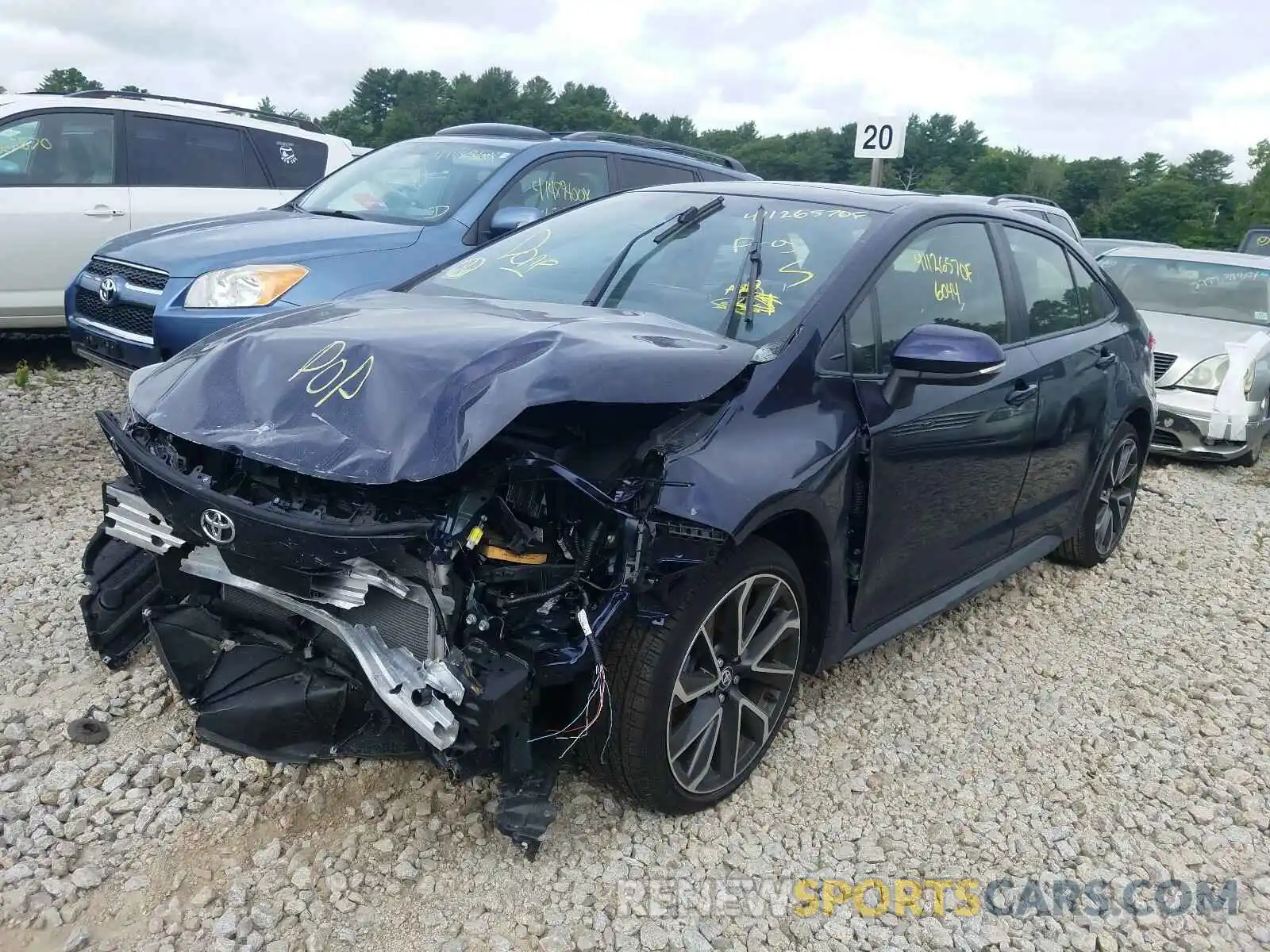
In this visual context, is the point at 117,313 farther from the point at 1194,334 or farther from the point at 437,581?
the point at 1194,334

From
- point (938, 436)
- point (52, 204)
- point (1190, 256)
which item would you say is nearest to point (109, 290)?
point (52, 204)

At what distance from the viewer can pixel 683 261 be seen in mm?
3332

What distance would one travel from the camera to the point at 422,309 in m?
2.96

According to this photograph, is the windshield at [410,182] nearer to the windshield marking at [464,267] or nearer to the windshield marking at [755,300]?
the windshield marking at [464,267]

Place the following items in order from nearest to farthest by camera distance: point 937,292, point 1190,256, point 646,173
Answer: point 937,292
point 646,173
point 1190,256

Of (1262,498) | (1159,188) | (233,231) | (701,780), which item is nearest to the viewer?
(701,780)

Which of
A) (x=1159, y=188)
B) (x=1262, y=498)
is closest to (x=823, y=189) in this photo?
(x=1262, y=498)

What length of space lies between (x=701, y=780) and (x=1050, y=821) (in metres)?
1.07

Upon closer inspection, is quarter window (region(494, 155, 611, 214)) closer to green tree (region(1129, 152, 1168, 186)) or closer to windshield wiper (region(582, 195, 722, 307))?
windshield wiper (region(582, 195, 722, 307))

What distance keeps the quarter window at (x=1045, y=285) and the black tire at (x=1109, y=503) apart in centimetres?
70

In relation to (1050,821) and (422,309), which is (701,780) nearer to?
(1050,821)

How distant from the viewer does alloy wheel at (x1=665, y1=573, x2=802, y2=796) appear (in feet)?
8.93

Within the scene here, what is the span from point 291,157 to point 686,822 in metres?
7.06

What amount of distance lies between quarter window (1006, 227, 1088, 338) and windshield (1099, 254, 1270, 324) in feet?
15.3
